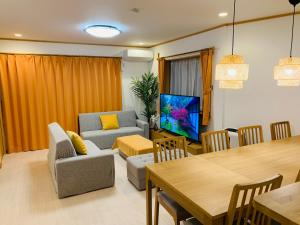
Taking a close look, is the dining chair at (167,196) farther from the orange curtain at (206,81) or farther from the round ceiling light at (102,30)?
the round ceiling light at (102,30)

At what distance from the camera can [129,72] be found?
595 cm

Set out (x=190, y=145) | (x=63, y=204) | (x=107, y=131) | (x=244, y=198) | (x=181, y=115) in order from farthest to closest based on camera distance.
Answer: (x=107, y=131) < (x=181, y=115) < (x=190, y=145) < (x=63, y=204) < (x=244, y=198)

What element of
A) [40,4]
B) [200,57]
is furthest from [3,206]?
[200,57]

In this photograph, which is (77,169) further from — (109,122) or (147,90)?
(147,90)

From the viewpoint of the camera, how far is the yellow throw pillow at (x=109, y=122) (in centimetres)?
528

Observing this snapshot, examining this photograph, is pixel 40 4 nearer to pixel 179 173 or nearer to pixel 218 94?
pixel 179 173

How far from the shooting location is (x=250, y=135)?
2.83m

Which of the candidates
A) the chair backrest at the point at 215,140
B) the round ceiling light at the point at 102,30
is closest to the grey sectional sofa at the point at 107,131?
the round ceiling light at the point at 102,30

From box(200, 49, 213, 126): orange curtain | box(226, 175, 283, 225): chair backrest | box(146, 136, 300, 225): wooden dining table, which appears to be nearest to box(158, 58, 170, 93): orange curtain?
box(200, 49, 213, 126): orange curtain

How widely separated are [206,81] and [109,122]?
2484 millimetres

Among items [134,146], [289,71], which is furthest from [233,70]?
[134,146]

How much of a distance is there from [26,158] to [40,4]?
10.4ft

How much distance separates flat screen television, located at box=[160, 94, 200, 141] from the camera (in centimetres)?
419

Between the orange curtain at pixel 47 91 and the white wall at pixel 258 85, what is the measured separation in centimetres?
278
